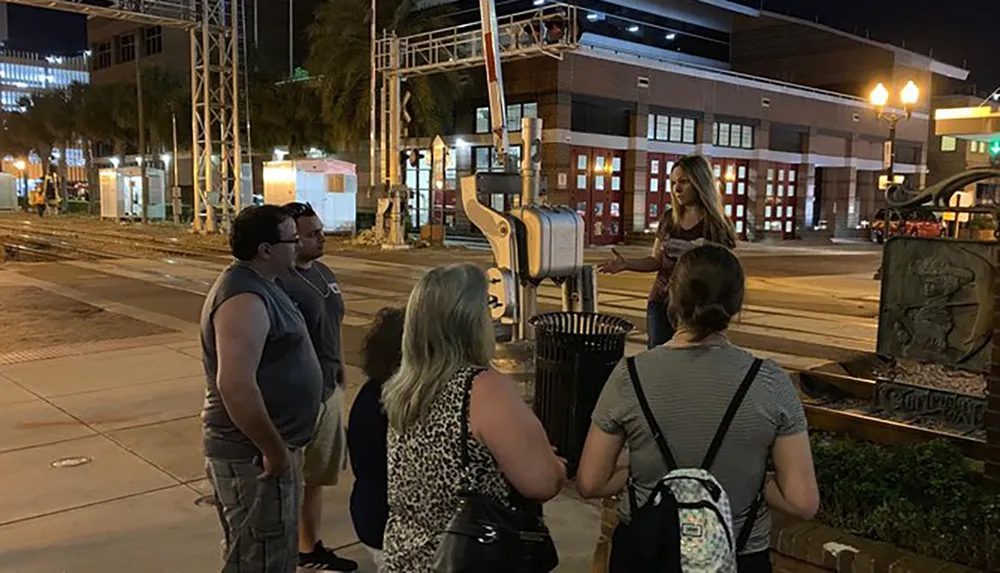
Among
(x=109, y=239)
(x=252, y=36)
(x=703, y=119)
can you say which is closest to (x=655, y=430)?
(x=109, y=239)

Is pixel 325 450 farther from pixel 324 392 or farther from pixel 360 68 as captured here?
pixel 360 68

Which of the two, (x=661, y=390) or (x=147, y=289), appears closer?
(x=661, y=390)

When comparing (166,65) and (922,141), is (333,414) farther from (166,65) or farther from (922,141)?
(166,65)

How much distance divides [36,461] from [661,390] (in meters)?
4.97

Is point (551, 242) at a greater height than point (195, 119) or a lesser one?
lesser

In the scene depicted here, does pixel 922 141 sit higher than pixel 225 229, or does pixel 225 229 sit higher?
pixel 922 141

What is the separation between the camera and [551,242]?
7.04 metres

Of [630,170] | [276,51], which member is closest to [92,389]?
Answer: [630,170]

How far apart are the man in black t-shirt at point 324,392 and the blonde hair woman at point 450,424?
1762 millimetres

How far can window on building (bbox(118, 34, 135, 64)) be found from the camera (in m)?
60.2

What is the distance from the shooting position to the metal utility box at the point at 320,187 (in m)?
30.7

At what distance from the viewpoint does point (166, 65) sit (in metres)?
56.1

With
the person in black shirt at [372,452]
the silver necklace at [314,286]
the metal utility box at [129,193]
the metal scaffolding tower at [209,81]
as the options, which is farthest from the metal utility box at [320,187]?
the person in black shirt at [372,452]

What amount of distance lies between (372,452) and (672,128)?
33.0 metres
